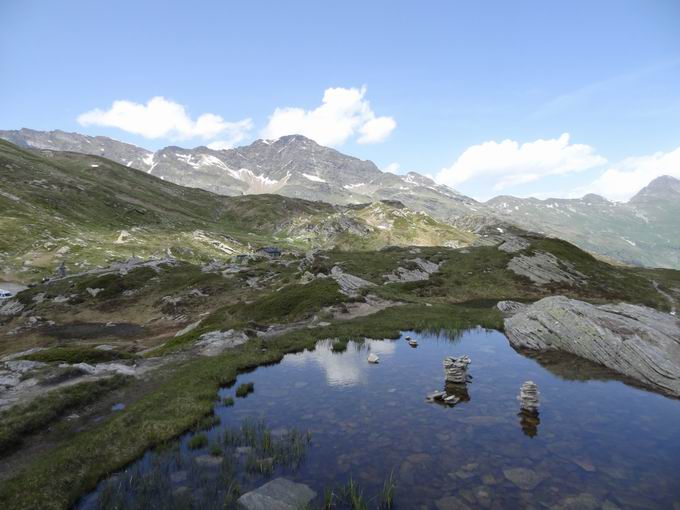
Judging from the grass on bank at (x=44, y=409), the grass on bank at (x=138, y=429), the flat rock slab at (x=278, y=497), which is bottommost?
the grass on bank at (x=44, y=409)

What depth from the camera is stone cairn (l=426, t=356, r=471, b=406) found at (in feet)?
77.4

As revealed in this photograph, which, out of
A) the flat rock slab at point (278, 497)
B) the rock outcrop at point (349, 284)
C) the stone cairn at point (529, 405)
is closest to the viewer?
the flat rock slab at point (278, 497)

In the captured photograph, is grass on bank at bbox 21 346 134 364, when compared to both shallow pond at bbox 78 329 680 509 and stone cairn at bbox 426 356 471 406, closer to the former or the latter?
shallow pond at bbox 78 329 680 509

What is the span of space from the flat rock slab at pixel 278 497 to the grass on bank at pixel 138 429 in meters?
7.18

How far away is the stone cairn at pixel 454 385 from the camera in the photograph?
2358 cm

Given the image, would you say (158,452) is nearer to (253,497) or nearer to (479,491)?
(253,497)

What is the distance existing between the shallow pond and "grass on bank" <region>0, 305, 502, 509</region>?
0.98 metres

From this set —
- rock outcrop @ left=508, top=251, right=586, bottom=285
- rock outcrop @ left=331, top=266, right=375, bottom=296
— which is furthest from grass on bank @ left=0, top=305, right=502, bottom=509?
rock outcrop @ left=508, top=251, right=586, bottom=285

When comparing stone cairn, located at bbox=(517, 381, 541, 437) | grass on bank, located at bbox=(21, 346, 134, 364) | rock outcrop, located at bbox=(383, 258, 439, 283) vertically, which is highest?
rock outcrop, located at bbox=(383, 258, 439, 283)

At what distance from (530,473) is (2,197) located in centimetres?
23036

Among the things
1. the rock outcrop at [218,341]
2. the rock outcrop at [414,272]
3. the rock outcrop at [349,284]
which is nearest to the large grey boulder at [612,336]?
the rock outcrop at [349,284]

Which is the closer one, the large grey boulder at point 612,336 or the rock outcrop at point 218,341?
the large grey boulder at point 612,336

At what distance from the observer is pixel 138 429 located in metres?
20.3

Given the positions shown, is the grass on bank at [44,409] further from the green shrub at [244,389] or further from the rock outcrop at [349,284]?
the rock outcrop at [349,284]
